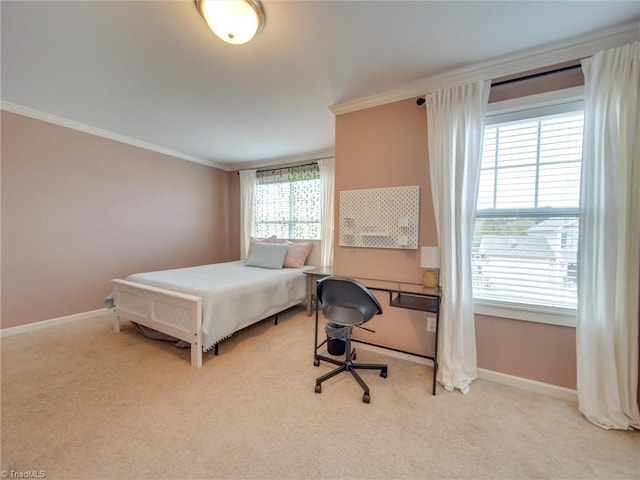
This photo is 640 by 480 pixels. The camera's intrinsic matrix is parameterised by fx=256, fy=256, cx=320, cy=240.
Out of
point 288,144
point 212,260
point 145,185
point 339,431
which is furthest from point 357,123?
point 212,260

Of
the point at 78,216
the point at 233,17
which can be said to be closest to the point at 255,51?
the point at 233,17

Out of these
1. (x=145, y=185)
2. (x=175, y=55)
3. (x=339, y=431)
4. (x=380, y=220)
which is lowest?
(x=339, y=431)

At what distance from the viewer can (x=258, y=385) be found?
6.46 feet

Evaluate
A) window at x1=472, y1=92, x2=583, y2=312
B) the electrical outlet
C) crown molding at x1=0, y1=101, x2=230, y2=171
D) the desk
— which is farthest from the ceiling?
the electrical outlet

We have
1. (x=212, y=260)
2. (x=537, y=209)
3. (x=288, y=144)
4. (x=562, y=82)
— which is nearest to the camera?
(x=562, y=82)

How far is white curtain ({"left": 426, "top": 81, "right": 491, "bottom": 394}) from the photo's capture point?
1.97m

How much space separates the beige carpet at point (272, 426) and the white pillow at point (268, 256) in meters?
1.62

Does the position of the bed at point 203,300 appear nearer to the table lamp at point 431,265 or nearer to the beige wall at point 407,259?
the beige wall at point 407,259

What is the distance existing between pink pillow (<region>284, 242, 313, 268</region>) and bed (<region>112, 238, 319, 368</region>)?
1.05 ft

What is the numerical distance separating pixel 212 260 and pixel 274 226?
145 cm

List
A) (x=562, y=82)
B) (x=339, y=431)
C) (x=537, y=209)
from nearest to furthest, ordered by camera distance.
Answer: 1. (x=339, y=431)
2. (x=562, y=82)
3. (x=537, y=209)

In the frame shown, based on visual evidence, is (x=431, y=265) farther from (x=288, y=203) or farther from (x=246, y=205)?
(x=246, y=205)

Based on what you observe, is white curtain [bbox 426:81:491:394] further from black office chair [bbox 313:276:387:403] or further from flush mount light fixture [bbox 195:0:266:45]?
flush mount light fixture [bbox 195:0:266:45]

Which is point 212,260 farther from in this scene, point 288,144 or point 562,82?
point 562,82
